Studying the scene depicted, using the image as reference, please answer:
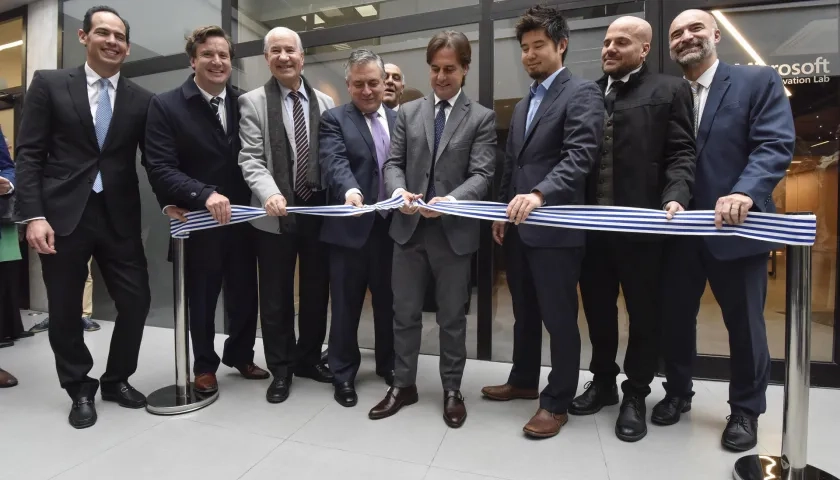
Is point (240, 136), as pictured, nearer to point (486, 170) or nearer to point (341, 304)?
point (341, 304)

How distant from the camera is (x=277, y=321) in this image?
109 inches

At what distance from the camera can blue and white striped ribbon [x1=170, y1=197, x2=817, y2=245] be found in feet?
5.74

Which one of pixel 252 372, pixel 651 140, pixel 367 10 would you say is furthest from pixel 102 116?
pixel 651 140

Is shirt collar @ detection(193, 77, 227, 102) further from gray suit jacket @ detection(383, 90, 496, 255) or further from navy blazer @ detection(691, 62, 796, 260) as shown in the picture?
navy blazer @ detection(691, 62, 796, 260)

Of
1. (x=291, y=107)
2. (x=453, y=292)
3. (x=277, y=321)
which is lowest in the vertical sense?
(x=277, y=321)

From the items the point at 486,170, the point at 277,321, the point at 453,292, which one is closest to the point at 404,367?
the point at 453,292

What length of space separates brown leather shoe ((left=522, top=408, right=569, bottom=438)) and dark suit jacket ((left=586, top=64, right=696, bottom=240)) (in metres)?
0.96

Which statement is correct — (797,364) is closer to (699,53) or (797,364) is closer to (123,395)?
(699,53)

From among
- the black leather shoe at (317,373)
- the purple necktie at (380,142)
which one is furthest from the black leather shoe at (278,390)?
the purple necktie at (380,142)

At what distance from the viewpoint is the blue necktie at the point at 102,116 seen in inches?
97.5

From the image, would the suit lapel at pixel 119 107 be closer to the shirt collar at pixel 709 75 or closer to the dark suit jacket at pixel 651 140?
the dark suit jacket at pixel 651 140

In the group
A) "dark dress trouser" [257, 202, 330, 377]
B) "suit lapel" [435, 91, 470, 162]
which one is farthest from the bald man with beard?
"dark dress trouser" [257, 202, 330, 377]

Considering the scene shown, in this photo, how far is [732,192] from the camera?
1.95 m

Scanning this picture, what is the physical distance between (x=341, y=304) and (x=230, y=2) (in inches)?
127
